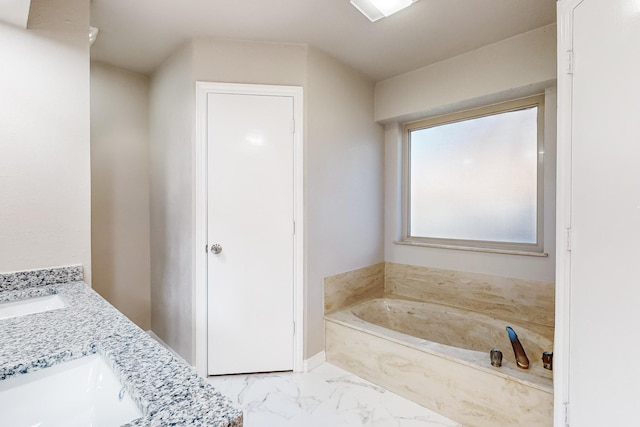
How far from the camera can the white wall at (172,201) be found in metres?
2.29

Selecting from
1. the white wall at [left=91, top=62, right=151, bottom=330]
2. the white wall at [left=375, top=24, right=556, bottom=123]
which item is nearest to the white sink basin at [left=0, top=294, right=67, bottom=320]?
the white wall at [left=91, top=62, right=151, bottom=330]

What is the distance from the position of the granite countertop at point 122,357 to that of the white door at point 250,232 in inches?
41.7

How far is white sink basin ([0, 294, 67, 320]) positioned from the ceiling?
5.40ft

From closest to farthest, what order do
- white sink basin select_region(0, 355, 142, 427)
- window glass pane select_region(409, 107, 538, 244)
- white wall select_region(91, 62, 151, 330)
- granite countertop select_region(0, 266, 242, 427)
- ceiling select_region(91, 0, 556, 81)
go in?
1. granite countertop select_region(0, 266, 242, 427)
2. white sink basin select_region(0, 355, 142, 427)
3. ceiling select_region(91, 0, 556, 81)
4. window glass pane select_region(409, 107, 538, 244)
5. white wall select_region(91, 62, 151, 330)

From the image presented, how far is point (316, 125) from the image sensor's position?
2.39 metres

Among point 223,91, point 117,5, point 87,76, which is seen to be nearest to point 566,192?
point 223,91

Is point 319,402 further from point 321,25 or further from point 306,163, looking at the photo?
point 321,25

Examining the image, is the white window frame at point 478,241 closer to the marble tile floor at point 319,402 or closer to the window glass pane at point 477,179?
the window glass pane at point 477,179

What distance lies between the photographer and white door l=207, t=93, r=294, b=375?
2258 millimetres

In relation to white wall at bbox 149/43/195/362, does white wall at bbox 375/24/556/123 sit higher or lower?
higher

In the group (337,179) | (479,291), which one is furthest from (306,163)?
(479,291)

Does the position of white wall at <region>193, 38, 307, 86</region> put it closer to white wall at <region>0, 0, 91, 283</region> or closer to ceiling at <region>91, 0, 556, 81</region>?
ceiling at <region>91, 0, 556, 81</region>

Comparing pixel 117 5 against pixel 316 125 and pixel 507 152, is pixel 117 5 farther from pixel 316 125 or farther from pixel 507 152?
pixel 507 152

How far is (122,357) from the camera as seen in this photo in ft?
2.51
